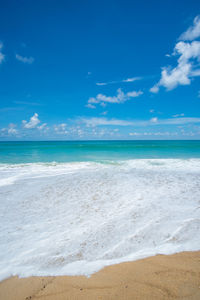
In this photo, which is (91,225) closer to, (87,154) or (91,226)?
(91,226)

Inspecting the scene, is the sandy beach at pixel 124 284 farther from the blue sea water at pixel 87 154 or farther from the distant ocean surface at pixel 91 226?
the blue sea water at pixel 87 154

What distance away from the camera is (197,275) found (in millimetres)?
2811

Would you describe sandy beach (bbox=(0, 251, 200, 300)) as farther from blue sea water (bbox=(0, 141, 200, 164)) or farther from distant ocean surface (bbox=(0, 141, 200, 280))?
blue sea water (bbox=(0, 141, 200, 164))

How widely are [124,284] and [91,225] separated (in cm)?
239

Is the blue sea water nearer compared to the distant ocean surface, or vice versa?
the distant ocean surface

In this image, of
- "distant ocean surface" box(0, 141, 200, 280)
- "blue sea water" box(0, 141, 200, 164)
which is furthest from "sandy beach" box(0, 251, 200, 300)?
"blue sea water" box(0, 141, 200, 164)

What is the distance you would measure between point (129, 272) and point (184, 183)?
7.40 meters

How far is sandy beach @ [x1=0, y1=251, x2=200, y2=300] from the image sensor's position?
2541 mm

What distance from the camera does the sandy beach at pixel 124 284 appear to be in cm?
254

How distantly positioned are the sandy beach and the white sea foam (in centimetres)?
24

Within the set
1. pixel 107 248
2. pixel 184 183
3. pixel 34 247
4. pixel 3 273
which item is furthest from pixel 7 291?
pixel 184 183

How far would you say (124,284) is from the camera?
8.96 feet

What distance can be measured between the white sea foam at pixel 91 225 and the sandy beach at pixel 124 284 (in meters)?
0.24

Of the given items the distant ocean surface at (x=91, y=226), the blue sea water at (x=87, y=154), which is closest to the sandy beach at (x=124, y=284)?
the distant ocean surface at (x=91, y=226)
